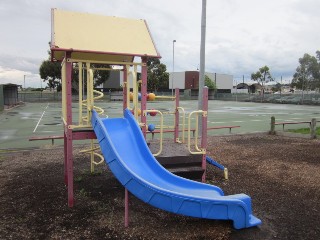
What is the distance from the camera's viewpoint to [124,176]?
4086 mm

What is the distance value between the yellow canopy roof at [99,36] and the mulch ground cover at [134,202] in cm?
255

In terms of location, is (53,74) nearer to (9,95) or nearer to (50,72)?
(50,72)

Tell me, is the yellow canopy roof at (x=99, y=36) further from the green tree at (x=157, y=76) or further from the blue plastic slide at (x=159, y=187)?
the green tree at (x=157, y=76)

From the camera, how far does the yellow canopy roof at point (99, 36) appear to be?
17.1ft

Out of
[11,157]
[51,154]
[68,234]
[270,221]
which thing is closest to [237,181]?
[270,221]

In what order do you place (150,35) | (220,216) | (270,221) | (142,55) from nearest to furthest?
(220,216) → (270,221) → (142,55) → (150,35)

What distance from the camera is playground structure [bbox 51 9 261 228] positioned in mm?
3980

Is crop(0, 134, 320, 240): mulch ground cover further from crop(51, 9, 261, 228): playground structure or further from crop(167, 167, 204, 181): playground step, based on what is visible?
crop(167, 167, 204, 181): playground step

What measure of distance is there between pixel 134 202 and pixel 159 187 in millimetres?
1625

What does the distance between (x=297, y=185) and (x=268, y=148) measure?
13.0 feet

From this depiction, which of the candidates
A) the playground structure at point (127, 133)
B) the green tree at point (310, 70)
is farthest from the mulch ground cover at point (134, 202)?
the green tree at point (310, 70)

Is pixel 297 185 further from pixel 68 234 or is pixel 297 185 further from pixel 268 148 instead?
pixel 68 234

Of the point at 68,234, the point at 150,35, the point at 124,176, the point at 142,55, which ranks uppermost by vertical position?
the point at 150,35

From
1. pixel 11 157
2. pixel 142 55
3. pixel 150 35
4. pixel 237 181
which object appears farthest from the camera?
pixel 11 157
